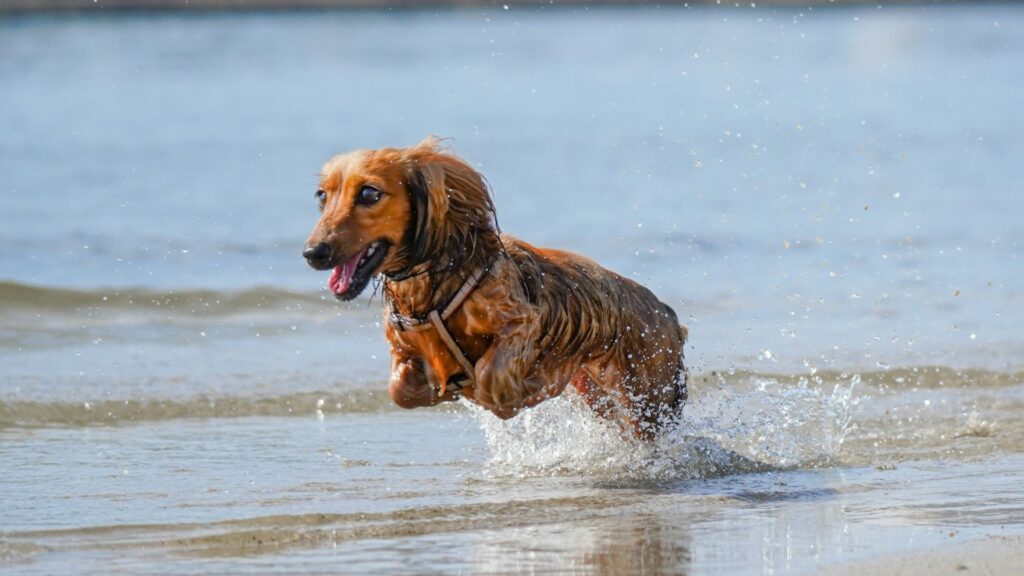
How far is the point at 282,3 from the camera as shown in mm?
46531

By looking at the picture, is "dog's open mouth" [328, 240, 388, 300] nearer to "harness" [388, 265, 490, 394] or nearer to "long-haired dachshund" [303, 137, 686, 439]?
"long-haired dachshund" [303, 137, 686, 439]

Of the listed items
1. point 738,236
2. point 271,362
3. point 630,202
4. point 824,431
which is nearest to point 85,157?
point 630,202

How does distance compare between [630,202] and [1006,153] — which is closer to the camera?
[630,202]

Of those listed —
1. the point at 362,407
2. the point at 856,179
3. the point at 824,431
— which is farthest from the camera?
the point at 856,179

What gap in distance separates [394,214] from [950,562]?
2.27 m

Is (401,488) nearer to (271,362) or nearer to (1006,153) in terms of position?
(271,362)

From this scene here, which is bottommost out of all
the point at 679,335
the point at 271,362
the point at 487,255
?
the point at 271,362

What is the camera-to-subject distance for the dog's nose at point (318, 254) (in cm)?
559

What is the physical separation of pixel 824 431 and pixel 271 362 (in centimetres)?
352

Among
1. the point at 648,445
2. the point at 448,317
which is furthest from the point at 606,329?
the point at 448,317

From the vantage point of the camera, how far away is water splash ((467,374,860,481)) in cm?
700

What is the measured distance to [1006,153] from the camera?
18.8 m

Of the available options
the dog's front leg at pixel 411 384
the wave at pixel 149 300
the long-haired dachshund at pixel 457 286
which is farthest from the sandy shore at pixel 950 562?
the wave at pixel 149 300

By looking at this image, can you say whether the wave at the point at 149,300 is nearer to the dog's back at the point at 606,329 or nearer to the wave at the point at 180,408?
the wave at the point at 180,408
